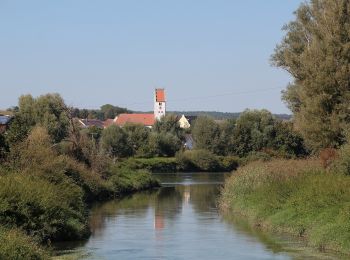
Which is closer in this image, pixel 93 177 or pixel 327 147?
pixel 327 147

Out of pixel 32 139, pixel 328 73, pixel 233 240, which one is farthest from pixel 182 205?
pixel 233 240

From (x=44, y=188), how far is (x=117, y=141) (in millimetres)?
75071

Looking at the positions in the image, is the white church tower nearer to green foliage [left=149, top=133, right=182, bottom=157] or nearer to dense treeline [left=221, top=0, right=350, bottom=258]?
green foliage [left=149, top=133, right=182, bottom=157]

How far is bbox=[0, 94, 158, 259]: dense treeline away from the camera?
2602 centimetres

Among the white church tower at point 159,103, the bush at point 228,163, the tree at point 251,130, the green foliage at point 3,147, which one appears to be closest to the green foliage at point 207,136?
the tree at point 251,130

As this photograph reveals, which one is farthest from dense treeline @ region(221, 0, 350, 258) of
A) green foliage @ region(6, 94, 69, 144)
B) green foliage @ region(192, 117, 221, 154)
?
green foliage @ region(192, 117, 221, 154)

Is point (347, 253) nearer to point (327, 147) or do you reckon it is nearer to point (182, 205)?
point (327, 147)

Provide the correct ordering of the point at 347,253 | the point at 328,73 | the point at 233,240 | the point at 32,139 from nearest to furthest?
1. the point at 347,253
2. the point at 233,240
3. the point at 328,73
4. the point at 32,139

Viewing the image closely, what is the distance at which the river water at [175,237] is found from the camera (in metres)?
26.8

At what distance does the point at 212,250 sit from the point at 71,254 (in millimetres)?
5369

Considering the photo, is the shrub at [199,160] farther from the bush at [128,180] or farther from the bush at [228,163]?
the bush at [128,180]

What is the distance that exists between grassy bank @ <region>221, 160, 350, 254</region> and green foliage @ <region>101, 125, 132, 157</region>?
190 ft

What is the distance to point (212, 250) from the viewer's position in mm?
28000

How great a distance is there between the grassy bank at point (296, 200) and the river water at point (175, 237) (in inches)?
34.5
